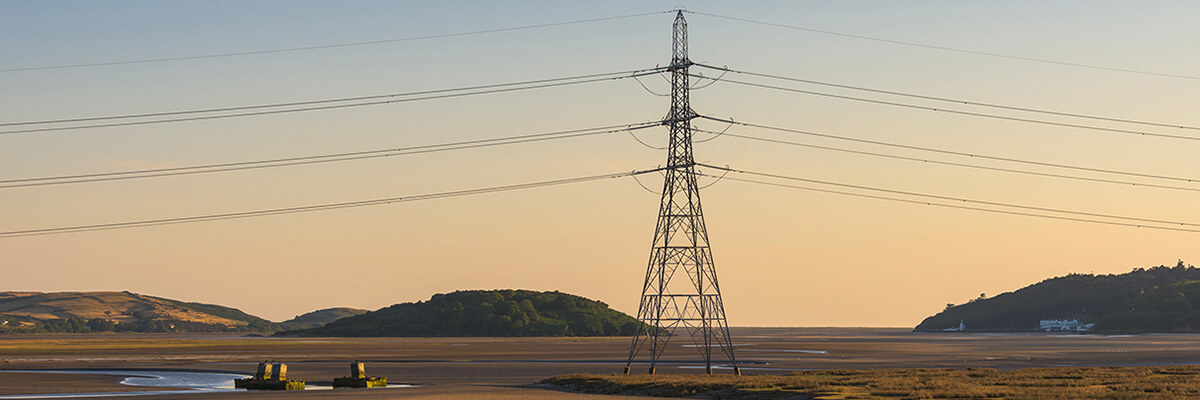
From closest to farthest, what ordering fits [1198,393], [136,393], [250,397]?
[1198,393] < [250,397] < [136,393]

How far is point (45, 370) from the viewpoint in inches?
3565

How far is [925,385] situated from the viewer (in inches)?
2442

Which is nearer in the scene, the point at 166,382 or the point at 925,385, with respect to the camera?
the point at 925,385

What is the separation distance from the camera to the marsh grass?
5547cm

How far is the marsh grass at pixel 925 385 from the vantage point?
182 ft

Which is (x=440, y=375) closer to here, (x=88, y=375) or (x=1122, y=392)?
(x=88, y=375)

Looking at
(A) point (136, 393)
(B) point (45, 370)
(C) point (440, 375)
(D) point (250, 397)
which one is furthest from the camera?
(B) point (45, 370)

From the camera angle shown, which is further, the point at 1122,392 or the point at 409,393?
the point at 409,393

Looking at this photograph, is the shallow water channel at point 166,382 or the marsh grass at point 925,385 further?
the shallow water channel at point 166,382

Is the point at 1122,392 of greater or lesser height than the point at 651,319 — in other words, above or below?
below

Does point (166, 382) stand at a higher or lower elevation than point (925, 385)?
higher

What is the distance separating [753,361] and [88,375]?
5552 centimetres

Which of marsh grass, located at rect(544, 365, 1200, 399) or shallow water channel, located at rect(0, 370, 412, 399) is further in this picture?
shallow water channel, located at rect(0, 370, 412, 399)

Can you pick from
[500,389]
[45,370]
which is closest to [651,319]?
[500,389]
